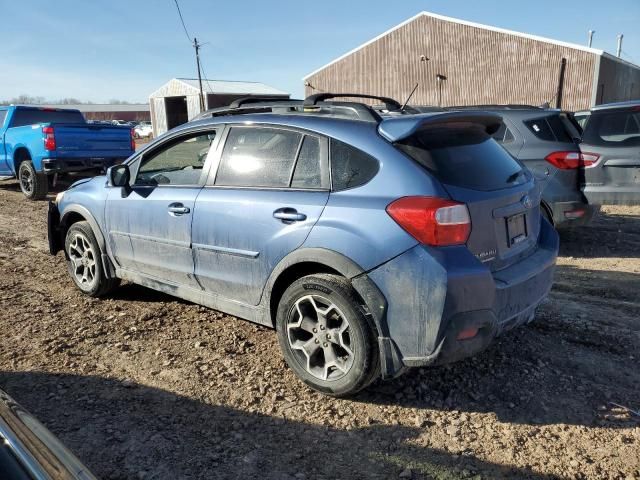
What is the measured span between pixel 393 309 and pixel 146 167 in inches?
113

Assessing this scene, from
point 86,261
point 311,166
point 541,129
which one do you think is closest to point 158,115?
point 541,129

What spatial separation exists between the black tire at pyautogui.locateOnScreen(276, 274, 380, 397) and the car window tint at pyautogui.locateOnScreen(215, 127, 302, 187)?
2.45 feet

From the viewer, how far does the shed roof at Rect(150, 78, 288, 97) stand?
4494cm

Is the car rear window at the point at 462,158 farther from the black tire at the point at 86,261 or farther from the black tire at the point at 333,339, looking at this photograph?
the black tire at the point at 86,261

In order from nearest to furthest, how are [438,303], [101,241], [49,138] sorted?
1. [438,303]
2. [101,241]
3. [49,138]

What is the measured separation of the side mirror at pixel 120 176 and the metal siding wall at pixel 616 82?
90.1 feet

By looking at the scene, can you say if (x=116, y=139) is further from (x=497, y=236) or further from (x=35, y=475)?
(x=35, y=475)

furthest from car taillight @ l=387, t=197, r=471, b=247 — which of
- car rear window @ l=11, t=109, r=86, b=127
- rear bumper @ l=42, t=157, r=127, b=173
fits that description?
car rear window @ l=11, t=109, r=86, b=127

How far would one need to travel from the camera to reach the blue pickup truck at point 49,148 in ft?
33.9

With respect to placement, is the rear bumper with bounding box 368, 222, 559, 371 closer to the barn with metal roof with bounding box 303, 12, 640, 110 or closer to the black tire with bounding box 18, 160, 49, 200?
the black tire with bounding box 18, 160, 49, 200

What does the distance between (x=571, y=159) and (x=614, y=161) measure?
1.62 feet

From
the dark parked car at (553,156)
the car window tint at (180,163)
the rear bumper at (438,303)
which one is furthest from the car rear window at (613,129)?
the car window tint at (180,163)

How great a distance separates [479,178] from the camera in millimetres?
3084

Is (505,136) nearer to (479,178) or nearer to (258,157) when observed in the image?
(479,178)
